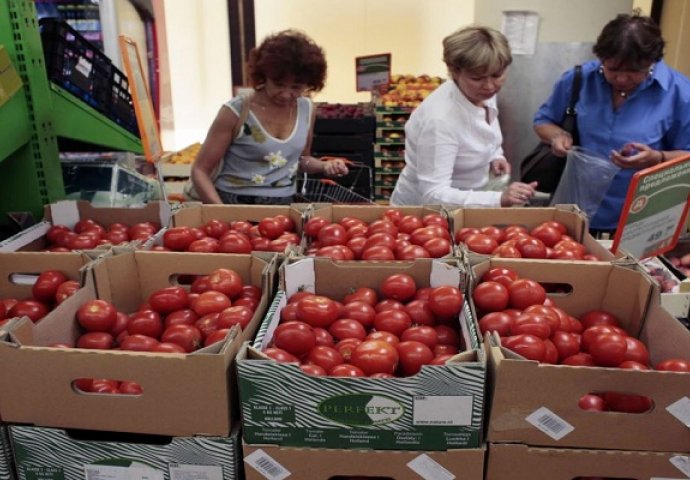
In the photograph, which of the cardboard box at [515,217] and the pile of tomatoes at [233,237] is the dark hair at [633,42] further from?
the pile of tomatoes at [233,237]

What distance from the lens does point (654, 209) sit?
6.77 ft

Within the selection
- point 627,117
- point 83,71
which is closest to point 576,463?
point 627,117

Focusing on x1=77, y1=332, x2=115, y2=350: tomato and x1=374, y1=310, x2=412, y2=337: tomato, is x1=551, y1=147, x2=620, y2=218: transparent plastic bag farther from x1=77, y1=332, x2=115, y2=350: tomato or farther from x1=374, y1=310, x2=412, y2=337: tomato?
x1=77, y1=332, x2=115, y2=350: tomato

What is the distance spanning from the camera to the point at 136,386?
1.44 metres

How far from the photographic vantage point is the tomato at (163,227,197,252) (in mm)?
2154

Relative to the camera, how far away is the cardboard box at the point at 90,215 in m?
2.39

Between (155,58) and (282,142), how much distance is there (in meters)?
5.52

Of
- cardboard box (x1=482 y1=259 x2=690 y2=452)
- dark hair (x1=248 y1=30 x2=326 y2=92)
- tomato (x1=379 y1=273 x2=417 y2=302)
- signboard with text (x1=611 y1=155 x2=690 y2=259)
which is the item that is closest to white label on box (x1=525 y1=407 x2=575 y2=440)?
cardboard box (x1=482 y1=259 x2=690 y2=452)

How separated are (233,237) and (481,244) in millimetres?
883

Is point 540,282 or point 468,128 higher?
point 468,128

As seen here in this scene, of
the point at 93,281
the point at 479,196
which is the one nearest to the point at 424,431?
the point at 93,281

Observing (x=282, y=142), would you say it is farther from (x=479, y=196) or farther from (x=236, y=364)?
(x=236, y=364)

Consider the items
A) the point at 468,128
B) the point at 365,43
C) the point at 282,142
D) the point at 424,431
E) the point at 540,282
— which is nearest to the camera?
the point at 424,431

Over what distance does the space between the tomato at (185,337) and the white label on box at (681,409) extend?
3.70 feet
